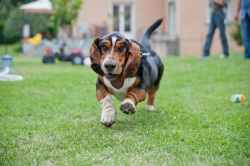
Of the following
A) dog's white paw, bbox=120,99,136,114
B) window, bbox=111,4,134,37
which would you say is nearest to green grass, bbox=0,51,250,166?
dog's white paw, bbox=120,99,136,114

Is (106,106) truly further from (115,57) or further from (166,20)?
(166,20)

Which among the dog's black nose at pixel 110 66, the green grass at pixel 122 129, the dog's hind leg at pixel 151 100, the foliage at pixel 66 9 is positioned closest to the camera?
the green grass at pixel 122 129

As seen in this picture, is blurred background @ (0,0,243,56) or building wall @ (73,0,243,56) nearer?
blurred background @ (0,0,243,56)

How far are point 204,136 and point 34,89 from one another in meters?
4.41

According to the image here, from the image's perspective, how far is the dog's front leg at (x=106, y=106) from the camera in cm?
425

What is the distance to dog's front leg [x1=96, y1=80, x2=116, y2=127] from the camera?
425cm

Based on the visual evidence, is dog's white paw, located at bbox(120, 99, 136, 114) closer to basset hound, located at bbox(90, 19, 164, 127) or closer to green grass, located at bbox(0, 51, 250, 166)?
basset hound, located at bbox(90, 19, 164, 127)

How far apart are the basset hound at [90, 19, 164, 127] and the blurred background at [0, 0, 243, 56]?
1382cm

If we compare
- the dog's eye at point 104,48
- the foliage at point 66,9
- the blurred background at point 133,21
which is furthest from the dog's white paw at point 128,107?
the foliage at point 66,9

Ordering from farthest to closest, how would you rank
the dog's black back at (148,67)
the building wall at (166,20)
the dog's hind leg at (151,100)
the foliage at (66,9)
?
the building wall at (166,20) → the foliage at (66,9) → the dog's hind leg at (151,100) → the dog's black back at (148,67)

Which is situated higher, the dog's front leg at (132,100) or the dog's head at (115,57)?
the dog's head at (115,57)

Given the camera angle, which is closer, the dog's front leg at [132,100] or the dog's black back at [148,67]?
the dog's front leg at [132,100]

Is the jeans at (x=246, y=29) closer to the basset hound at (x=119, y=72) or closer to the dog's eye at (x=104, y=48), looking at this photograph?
the basset hound at (x=119, y=72)

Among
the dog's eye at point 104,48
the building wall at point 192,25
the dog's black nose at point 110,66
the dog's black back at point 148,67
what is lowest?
the building wall at point 192,25
